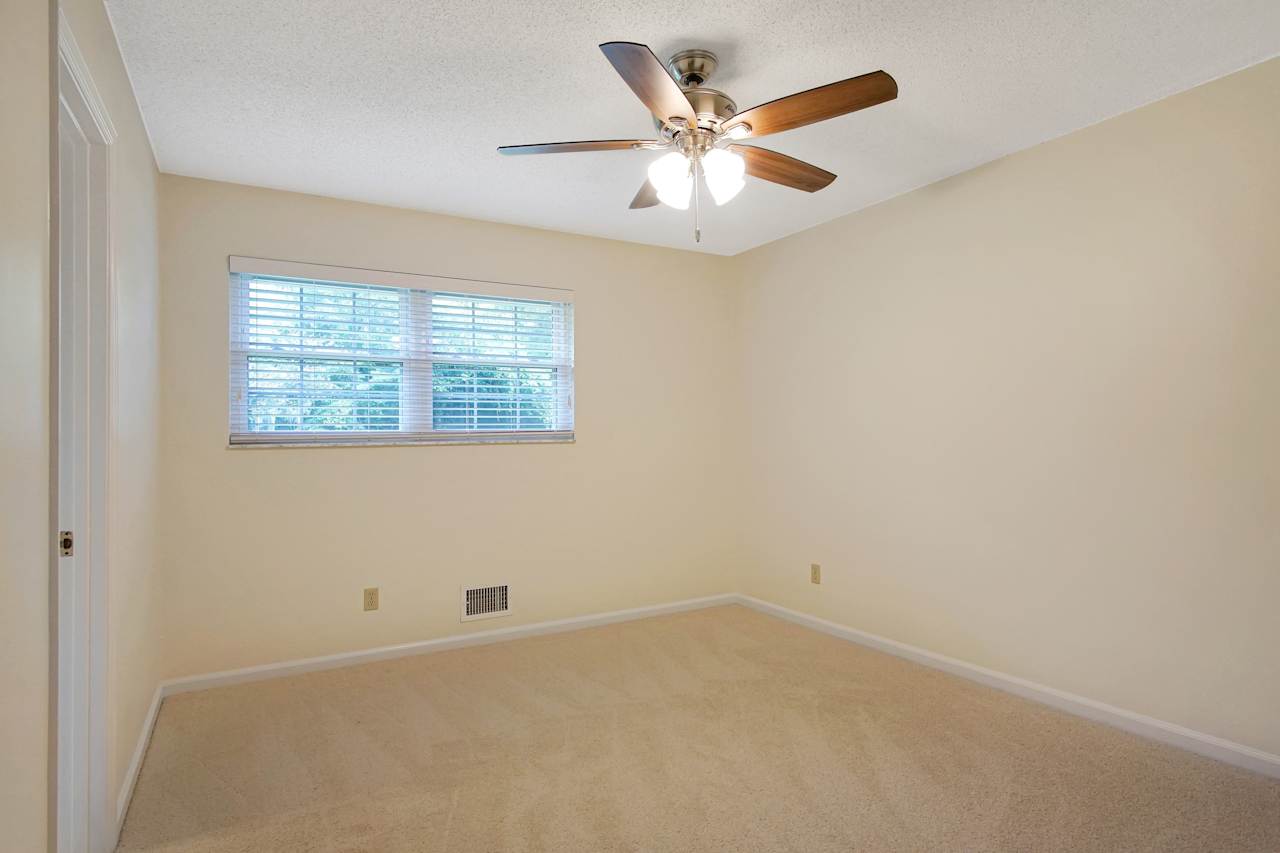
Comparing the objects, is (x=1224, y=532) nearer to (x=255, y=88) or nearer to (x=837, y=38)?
(x=837, y=38)

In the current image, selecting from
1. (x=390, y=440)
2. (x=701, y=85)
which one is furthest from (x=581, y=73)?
(x=390, y=440)

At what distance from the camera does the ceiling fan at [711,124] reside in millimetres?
1871

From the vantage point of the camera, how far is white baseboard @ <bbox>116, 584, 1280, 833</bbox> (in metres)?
2.42

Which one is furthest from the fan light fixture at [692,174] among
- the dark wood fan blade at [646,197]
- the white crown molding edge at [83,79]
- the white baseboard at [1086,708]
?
the white baseboard at [1086,708]

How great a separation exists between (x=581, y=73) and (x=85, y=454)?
187cm

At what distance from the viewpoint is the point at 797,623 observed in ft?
13.7

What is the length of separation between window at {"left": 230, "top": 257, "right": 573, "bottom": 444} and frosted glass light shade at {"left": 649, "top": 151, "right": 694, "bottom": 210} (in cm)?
185

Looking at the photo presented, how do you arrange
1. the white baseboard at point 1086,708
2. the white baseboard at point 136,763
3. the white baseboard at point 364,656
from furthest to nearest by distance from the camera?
the white baseboard at point 364,656 → the white baseboard at point 1086,708 → the white baseboard at point 136,763

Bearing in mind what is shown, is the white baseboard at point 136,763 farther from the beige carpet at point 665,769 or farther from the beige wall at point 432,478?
the beige wall at point 432,478

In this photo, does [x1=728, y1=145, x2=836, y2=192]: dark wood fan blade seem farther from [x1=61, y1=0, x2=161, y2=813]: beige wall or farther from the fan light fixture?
[x1=61, y1=0, x2=161, y2=813]: beige wall

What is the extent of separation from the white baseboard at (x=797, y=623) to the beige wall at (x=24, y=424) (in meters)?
1.26

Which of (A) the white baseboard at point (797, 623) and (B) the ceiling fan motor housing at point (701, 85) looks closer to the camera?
(B) the ceiling fan motor housing at point (701, 85)

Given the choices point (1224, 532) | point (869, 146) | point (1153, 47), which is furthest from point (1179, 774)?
point (869, 146)

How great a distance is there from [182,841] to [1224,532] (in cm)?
356
